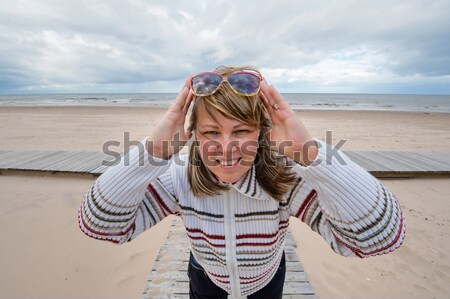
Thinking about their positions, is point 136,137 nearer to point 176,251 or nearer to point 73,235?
point 73,235

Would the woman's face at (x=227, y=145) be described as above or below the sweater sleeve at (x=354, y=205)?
above

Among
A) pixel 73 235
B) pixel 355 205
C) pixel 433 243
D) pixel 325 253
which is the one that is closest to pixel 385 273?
pixel 325 253

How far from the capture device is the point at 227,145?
1.45 metres

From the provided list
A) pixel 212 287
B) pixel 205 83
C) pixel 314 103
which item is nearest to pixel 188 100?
pixel 205 83

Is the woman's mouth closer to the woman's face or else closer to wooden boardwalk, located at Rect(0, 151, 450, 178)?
the woman's face

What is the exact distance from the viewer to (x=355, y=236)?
1.24 m

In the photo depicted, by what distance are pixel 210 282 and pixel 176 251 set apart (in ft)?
5.68

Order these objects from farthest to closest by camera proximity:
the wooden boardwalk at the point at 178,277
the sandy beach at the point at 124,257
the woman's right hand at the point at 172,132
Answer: the sandy beach at the point at 124,257
the wooden boardwalk at the point at 178,277
the woman's right hand at the point at 172,132

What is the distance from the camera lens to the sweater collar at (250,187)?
56.7 inches

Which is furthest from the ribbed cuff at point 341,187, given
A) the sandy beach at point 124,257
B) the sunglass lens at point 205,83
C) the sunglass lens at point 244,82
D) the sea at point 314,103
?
the sea at point 314,103

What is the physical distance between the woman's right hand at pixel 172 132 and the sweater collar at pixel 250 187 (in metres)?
0.45

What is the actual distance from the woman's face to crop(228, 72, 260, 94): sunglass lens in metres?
0.22

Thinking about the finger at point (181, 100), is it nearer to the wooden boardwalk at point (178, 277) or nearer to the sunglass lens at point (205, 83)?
the sunglass lens at point (205, 83)

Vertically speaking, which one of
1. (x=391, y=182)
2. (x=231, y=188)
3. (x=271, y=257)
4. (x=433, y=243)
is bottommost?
(x=433, y=243)
